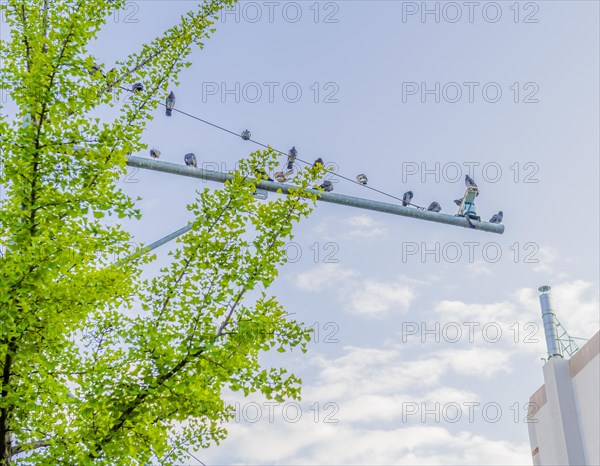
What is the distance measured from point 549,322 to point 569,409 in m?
4.65

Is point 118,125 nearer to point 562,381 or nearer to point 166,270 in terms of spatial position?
point 166,270

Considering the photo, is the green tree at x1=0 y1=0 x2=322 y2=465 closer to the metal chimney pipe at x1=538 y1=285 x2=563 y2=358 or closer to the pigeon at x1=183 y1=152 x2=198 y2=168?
the pigeon at x1=183 y1=152 x2=198 y2=168

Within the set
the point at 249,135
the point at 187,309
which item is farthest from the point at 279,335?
the point at 249,135

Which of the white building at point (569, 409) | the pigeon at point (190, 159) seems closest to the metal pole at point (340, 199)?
the pigeon at point (190, 159)

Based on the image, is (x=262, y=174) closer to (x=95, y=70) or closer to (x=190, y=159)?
(x=95, y=70)

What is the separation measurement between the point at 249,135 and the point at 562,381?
15086 mm

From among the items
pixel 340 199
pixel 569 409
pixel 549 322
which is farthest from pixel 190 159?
pixel 549 322

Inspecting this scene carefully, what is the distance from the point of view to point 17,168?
21.1 ft

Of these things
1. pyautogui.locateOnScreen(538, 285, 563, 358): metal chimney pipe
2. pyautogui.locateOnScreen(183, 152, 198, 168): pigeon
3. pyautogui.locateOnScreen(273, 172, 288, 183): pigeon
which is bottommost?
pyautogui.locateOnScreen(273, 172, 288, 183): pigeon

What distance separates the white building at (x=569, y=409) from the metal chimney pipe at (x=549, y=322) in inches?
1.2

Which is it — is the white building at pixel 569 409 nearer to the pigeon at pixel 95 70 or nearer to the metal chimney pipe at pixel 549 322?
the metal chimney pipe at pixel 549 322

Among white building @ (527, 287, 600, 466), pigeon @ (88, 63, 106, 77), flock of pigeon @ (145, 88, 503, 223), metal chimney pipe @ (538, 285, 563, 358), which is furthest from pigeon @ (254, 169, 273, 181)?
metal chimney pipe @ (538, 285, 563, 358)

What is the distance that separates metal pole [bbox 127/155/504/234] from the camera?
7.98m

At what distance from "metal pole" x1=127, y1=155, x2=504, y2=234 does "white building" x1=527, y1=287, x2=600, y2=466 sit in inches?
527
